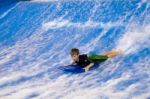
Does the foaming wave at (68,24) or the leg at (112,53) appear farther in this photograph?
the foaming wave at (68,24)

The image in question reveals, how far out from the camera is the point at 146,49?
13680 millimetres

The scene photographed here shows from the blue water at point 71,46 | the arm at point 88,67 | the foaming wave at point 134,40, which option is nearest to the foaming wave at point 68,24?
the blue water at point 71,46

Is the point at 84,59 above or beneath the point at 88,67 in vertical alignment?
above

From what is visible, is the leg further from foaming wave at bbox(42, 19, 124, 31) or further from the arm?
foaming wave at bbox(42, 19, 124, 31)

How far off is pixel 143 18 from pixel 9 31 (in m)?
7.84

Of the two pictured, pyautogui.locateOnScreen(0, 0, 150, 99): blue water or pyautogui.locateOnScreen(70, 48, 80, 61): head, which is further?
pyautogui.locateOnScreen(70, 48, 80, 61): head

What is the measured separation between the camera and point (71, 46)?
15.7 m

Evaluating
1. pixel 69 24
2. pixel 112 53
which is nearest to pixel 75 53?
pixel 112 53

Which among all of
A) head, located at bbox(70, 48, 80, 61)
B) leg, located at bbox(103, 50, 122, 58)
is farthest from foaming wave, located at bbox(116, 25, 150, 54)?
head, located at bbox(70, 48, 80, 61)

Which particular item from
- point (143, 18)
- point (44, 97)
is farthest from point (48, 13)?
point (44, 97)

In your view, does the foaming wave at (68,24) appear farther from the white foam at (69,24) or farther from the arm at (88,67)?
the arm at (88,67)

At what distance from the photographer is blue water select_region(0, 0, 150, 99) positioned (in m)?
11.5

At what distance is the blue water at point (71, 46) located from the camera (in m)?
11.5

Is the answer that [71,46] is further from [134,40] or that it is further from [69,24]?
[134,40]
